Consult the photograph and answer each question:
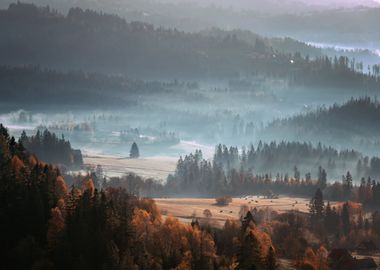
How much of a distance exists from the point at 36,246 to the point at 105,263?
11.0 m

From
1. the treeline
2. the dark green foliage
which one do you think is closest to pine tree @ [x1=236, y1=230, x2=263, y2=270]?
the treeline

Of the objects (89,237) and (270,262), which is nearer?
(89,237)

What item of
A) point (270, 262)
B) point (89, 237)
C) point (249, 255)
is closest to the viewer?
point (89, 237)

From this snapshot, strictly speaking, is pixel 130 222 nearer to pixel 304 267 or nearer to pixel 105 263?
pixel 105 263

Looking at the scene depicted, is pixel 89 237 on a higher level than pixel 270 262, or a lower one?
higher

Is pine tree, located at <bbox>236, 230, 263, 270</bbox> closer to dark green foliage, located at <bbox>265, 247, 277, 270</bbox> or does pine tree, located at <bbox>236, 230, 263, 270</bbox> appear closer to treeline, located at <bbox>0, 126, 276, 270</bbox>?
treeline, located at <bbox>0, 126, 276, 270</bbox>

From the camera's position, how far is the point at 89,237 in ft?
442

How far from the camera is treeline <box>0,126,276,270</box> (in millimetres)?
129625

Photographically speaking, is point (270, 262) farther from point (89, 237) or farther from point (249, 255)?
point (89, 237)

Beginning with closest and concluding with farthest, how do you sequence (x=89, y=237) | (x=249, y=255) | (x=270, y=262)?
1. (x=89, y=237)
2. (x=270, y=262)
3. (x=249, y=255)

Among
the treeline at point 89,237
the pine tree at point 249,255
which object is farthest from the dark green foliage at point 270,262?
the pine tree at point 249,255

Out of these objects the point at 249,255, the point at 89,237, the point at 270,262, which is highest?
the point at 89,237

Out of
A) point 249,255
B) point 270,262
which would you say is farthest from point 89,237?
point 270,262

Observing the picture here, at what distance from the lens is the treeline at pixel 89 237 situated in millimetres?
129625
